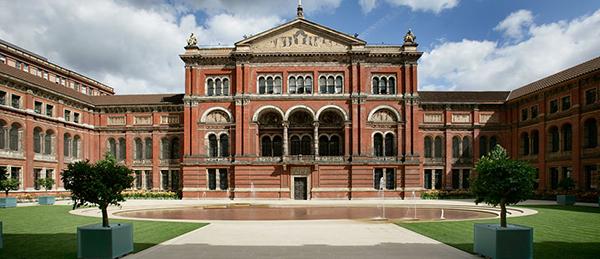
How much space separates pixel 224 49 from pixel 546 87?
33844 millimetres

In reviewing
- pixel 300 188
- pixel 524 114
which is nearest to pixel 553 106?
pixel 524 114

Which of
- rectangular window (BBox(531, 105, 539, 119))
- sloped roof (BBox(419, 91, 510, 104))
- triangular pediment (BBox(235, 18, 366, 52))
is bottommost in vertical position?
rectangular window (BBox(531, 105, 539, 119))

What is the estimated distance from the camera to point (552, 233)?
1902 cm

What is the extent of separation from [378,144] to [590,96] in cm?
2039

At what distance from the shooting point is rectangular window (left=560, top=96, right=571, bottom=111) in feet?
146

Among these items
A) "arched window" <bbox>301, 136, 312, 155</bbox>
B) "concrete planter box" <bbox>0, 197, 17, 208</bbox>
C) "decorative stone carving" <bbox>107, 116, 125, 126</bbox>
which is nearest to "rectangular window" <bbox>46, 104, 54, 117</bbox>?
"decorative stone carving" <bbox>107, 116, 125, 126</bbox>

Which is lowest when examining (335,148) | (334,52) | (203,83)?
(335,148)

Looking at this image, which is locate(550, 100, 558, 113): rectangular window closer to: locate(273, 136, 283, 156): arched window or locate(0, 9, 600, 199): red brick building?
locate(0, 9, 600, 199): red brick building

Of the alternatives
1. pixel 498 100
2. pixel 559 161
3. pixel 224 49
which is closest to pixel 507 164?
pixel 559 161

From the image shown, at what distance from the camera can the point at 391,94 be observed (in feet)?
169

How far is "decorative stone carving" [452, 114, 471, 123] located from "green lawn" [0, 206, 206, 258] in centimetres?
4066

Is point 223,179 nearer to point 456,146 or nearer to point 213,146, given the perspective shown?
point 213,146

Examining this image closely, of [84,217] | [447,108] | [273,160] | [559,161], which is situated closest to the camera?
[84,217]

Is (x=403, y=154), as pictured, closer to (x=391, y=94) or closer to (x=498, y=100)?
(x=391, y=94)
